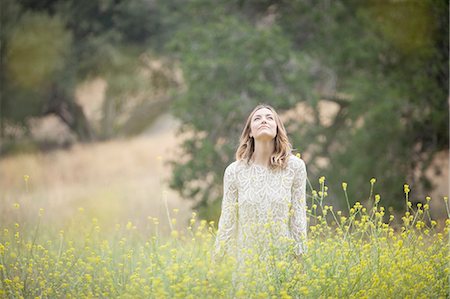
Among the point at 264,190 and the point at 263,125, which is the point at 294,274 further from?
the point at 263,125

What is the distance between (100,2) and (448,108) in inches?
433

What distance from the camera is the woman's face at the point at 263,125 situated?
549 cm

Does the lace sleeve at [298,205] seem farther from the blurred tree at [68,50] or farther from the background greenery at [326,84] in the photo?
the blurred tree at [68,50]

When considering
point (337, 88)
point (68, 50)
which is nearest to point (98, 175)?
point (68, 50)

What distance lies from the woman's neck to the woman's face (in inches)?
2.6

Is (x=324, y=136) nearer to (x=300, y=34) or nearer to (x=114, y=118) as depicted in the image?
(x=300, y=34)

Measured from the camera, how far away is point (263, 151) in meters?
5.57

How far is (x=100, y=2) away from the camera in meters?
20.0

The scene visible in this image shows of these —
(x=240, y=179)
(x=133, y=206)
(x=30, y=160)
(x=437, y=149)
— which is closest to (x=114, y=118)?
(x=30, y=160)

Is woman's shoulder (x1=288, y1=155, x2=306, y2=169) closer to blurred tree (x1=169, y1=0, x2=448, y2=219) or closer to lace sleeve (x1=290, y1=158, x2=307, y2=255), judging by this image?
lace sleeve (x1=290, y1=158, x2=307, y2=255)

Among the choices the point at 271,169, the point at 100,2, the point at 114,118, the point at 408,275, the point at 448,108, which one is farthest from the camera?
the point at 114,118

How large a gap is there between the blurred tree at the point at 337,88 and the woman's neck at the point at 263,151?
21.9ft

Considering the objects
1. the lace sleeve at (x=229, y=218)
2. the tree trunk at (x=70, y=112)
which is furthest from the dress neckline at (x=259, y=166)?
the tree trunk at (x=70, y=112)

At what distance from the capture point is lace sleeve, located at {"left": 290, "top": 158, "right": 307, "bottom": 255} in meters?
5.49
